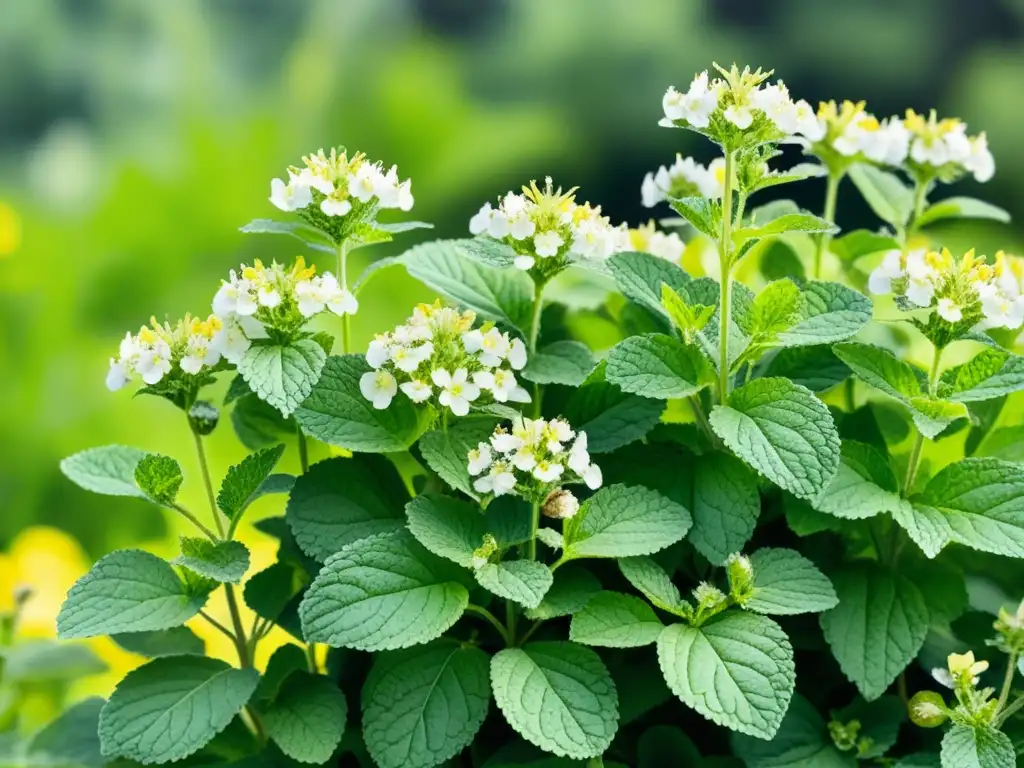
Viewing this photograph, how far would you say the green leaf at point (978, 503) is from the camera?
59cm

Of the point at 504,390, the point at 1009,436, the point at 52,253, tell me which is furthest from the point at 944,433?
the point at 52,253

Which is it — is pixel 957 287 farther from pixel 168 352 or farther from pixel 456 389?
pixel 168 352

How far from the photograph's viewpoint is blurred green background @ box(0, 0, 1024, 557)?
1.48 metres

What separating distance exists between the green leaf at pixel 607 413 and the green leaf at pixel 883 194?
257 millimetres

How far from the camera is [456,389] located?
0.57 m

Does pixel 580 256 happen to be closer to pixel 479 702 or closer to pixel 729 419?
pixel 729 419

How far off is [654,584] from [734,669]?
0.19 feet

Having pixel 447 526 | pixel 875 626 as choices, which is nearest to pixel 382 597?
pixel 447 526

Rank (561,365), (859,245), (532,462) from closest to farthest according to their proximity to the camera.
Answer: (532,462) < (561,365) < (859,245)

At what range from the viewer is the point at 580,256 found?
67 centimetres

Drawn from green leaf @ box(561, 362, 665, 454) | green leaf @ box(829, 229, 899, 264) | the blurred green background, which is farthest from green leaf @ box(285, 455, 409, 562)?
the blurred green background

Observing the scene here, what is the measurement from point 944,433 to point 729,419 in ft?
0.58

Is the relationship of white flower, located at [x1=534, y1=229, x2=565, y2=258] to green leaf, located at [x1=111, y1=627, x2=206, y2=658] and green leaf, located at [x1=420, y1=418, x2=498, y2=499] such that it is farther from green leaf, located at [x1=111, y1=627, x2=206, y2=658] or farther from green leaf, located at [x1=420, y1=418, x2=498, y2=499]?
green leaf, located at [x1=111, y1=627, x2=206, y2=658]

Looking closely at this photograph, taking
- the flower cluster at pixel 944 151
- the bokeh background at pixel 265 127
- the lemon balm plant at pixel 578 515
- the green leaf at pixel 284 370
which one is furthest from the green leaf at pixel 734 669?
the bokeh background at pixel 265 127
